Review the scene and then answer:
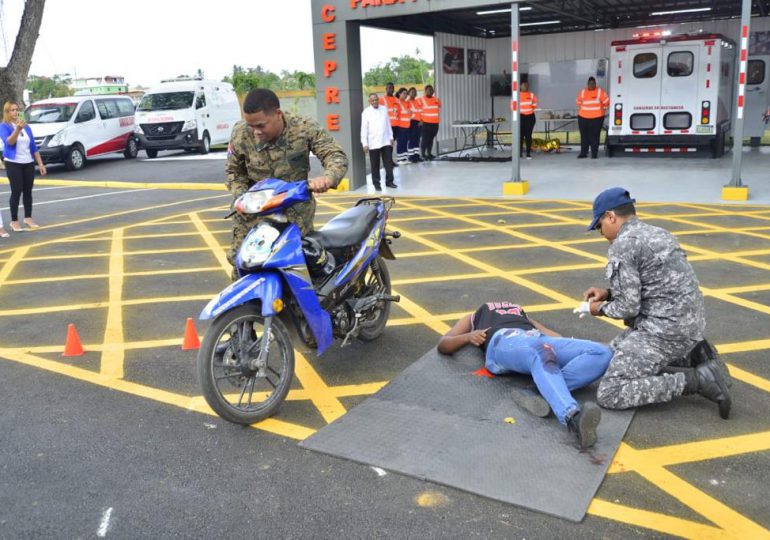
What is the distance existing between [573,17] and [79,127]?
13.9 metres

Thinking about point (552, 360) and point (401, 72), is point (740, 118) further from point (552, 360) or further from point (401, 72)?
point (401, 72)

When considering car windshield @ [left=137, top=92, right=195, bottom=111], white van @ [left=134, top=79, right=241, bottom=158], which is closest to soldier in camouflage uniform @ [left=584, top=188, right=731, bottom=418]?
white van @ [left=134, top=79, right=241, bottom=158]

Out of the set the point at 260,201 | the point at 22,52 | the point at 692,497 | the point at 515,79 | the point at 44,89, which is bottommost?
the point at 692,497

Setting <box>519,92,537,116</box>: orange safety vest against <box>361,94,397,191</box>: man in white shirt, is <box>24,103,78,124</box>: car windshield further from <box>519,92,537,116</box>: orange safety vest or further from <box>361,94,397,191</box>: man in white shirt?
<box>519,92,537,116</box>: orange safety vest

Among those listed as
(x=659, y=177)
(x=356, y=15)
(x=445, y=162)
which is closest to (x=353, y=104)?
(x=356, y=15)

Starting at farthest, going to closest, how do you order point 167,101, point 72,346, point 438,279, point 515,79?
1. point 167,101
2. point 515,79
3. point 438,279
4. point 72,346

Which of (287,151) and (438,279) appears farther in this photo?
(438,279)

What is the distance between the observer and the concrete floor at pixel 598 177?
12336 mm

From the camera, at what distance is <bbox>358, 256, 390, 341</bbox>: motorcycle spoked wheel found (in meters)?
5.58

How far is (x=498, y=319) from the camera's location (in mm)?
4863

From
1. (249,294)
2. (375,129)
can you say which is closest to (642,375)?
(249,294)

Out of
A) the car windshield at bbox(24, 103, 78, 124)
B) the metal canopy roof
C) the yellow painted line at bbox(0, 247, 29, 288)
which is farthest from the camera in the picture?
the car windshield at bbox(24, 103, 78, 124)

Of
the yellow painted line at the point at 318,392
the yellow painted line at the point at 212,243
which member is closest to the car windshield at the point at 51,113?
the yellow painted line at the point at 212,243

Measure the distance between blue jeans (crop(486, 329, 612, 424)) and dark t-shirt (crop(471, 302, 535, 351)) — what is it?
0.10 m
